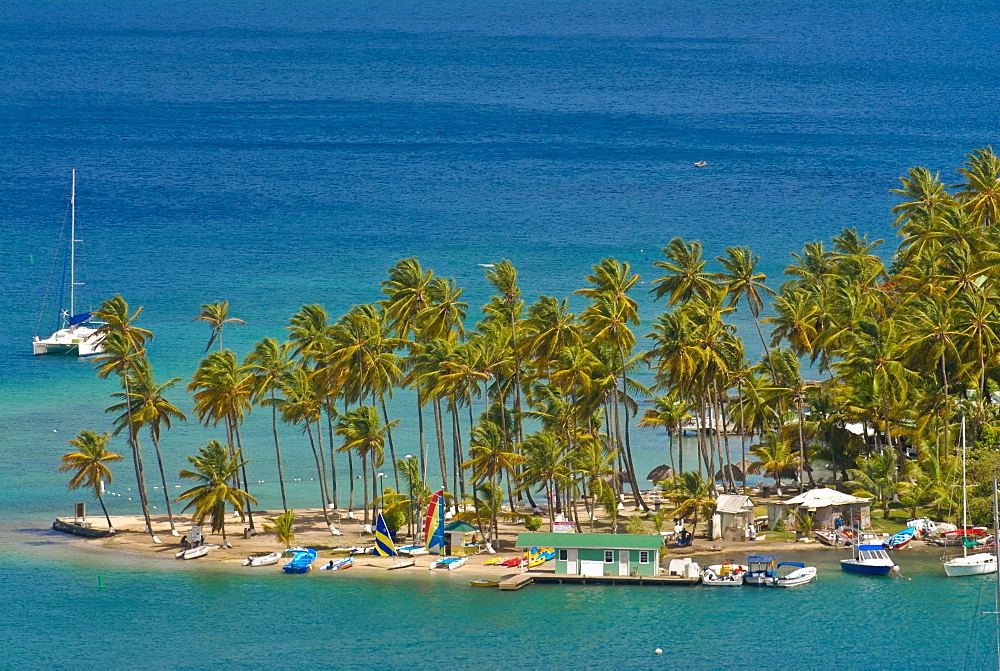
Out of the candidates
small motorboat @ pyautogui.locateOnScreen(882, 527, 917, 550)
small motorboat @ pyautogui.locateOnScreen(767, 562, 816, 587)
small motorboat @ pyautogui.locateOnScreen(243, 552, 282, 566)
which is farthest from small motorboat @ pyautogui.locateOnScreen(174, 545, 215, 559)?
small motorboat @ pyautogui.locateOnScreen(882, 527, 917, 550)

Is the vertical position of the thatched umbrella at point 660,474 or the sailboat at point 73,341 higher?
the sailboat at point 73,341

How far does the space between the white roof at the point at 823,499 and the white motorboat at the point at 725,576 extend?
864cm

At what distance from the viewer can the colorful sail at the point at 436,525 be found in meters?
87.8

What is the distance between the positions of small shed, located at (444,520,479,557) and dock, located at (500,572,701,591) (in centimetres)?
547

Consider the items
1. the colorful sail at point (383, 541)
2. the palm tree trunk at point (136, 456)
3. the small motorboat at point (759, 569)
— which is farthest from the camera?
the palm tree trunk at point (136, 456)

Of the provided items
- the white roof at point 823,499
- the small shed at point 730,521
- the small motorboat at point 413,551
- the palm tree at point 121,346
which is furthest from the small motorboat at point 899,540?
the palm tree at point 121,346

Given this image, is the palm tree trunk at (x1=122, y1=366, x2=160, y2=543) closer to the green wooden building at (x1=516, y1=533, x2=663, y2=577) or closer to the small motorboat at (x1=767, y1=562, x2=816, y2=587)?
the green wooden building at (x1=516, y1=533, x2=663, y2=577)

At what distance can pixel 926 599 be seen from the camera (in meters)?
78.6

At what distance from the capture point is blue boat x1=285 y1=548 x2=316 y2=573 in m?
85.9

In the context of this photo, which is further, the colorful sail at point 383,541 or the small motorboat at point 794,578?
the colorful sail at point 383,541

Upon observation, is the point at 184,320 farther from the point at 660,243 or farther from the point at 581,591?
the point at 581,591

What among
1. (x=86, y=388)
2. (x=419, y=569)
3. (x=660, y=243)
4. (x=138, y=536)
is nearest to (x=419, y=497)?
(x=419, y=569)

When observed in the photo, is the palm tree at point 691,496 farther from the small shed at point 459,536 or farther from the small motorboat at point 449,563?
the small motorboat at point 449,563

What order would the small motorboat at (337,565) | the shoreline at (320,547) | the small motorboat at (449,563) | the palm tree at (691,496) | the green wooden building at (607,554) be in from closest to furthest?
the green wooden building at (607,554), the small motorboat at (449,563), the small motorboat at (337,565), the shoreline at (320,547), the palm tree at (691,496)
